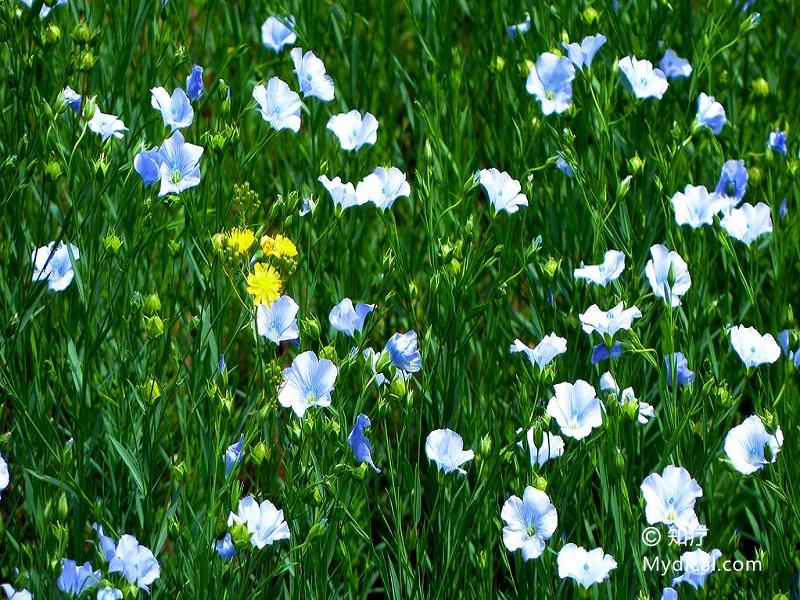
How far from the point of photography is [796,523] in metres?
1.98

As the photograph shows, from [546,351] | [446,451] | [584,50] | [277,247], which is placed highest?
[584,50]

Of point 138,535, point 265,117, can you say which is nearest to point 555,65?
point 265,117

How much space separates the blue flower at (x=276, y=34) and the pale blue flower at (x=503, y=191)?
906 millimetres

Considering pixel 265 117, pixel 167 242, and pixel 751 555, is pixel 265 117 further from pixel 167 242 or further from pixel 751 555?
pixel 751 555

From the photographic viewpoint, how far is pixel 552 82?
252cm

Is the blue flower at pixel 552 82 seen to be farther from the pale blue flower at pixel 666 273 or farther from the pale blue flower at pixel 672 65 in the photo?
the pale blue flower at pixel 666 273

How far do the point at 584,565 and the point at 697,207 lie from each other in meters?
0.90

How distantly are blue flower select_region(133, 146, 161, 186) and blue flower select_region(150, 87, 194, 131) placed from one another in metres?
0.10

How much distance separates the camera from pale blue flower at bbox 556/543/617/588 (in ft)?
5.78

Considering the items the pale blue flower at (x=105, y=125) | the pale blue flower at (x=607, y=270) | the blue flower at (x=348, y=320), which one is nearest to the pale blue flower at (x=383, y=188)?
the blue flower at (x=348, y=320)

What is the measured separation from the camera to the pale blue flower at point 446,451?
1871mm

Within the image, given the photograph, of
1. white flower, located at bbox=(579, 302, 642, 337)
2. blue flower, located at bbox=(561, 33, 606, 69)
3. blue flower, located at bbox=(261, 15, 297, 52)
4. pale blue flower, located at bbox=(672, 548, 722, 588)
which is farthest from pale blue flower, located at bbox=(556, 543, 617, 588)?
blue flower, located at bbox=(261, 15, 297, 52)

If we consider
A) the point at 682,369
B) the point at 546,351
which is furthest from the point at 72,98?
the point at 682,369

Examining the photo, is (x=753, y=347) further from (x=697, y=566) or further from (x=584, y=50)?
(x=584, y=50)
